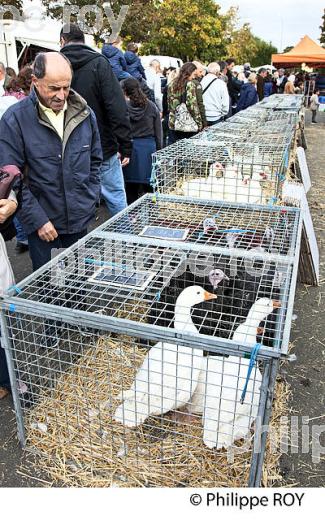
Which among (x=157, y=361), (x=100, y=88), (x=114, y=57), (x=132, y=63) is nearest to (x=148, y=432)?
(x=157, y=361)

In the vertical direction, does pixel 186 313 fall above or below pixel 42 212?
below

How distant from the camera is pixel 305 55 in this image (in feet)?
71.4

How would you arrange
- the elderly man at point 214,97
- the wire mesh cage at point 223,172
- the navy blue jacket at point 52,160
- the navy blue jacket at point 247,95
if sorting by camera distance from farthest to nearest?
the navy blue jacket at point 247,95
the elderly man at point 214,97
the wire mesh cage at point 223,172
the navy blue jacket at point 52,160

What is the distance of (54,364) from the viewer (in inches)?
113

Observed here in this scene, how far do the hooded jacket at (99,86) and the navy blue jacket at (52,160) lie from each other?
97 cm

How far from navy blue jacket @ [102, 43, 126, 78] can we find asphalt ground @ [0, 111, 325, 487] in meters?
2.72

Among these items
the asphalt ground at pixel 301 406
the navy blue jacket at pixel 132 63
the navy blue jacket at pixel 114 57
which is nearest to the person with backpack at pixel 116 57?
the navy blue jacket at pixel 114 57

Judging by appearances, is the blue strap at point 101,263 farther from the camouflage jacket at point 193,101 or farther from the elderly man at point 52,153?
the camouflage jacket at point 193,101

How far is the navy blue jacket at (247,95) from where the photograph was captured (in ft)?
34.2

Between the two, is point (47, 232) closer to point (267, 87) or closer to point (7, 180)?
point (7, 180)

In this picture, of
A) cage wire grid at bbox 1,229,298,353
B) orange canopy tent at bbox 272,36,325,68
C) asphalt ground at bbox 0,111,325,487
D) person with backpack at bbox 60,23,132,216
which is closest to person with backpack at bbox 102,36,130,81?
person with backpack at bbox 60,23,132,216
